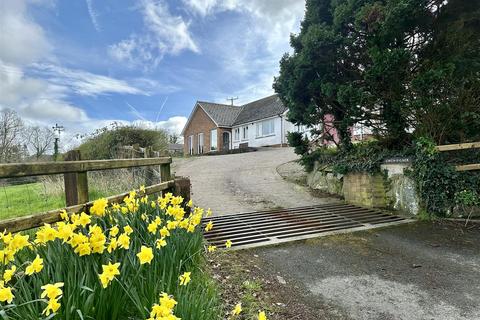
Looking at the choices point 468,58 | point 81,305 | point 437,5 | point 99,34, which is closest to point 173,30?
point 99,34

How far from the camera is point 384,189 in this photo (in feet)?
23.1

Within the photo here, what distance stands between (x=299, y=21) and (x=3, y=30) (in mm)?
7063

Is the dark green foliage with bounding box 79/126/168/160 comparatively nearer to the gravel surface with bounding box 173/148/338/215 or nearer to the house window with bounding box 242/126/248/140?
the gravel surface with bounding box 173/148/338/215

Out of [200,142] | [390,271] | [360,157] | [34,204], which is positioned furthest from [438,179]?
[200,142]

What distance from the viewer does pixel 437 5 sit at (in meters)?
6.43

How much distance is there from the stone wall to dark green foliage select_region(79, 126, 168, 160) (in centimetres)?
816

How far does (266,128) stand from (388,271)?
2445 centimetres

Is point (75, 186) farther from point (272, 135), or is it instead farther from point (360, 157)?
point (272, 135)

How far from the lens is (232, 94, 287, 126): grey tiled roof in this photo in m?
26.9

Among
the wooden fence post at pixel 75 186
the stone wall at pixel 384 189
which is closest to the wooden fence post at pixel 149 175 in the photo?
the wooden fence post at pixel 75 186

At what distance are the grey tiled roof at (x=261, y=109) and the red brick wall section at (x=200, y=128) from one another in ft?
9.79

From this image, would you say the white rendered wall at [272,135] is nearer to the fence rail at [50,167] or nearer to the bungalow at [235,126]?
the bungalow at [235,126]

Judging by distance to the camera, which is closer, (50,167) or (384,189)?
(50,167)

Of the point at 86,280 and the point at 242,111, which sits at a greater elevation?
the point at 242,111
